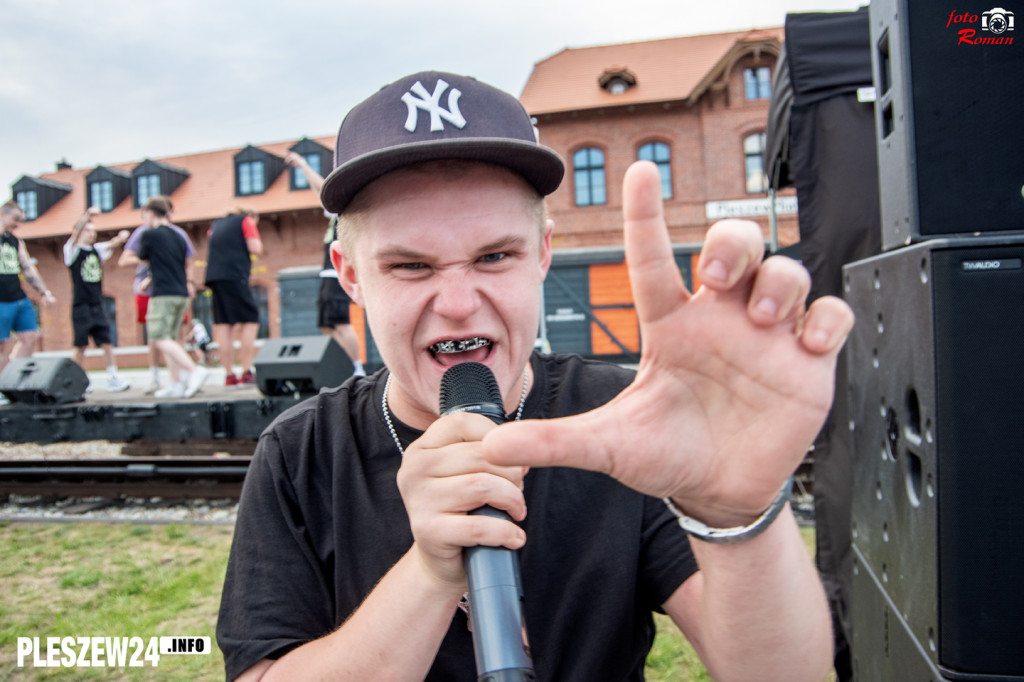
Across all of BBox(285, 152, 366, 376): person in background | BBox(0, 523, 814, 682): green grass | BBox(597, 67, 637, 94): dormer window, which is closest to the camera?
BBox(0, 523, 814, 682): green grass

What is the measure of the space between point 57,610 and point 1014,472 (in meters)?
4.33

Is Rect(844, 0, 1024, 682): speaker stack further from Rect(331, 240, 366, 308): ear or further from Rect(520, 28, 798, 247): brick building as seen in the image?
Rect(520, 28, 798, 247): brick building

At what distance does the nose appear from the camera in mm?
1331

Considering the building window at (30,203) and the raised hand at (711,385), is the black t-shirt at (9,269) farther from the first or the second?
the building window at (30,203)

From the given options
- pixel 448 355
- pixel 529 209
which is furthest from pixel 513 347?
pixel 529 209

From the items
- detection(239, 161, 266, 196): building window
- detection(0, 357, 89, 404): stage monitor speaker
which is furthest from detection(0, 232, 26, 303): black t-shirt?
detection(239, 161, 266, 196): building window

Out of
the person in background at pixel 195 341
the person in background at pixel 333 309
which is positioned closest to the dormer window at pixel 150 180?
the person in background at pixel 195 341

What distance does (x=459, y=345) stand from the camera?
139 cm

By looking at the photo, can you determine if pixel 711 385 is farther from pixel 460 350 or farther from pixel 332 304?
pixel 332 304

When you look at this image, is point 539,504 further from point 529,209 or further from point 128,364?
point 128,364

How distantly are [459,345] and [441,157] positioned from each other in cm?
40

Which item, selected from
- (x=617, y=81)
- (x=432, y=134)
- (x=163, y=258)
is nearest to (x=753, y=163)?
(x=617, y=81)

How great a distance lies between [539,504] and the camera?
150cm

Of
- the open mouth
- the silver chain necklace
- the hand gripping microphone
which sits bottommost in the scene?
the hand gripping microphone
